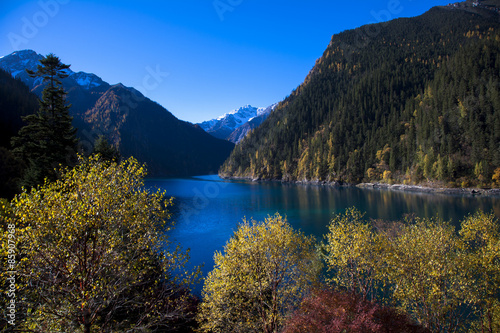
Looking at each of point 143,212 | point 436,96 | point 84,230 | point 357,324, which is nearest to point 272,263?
point 357,324

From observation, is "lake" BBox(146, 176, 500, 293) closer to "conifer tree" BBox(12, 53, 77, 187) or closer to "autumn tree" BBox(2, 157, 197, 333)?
"conifer tree" BBox(12, 53, 77, 187)

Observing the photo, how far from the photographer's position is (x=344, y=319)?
Result: 38.7ft

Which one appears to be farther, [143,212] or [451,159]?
[451,159]

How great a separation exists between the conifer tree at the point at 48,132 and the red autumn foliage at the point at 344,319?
34738 millimetres

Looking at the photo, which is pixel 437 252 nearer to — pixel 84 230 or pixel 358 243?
pixel 358 243

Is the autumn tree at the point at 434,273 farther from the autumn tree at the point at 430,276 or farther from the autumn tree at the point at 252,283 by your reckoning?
the autumn tree at the point at 252,283

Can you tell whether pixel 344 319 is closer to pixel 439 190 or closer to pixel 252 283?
pixel 252 283

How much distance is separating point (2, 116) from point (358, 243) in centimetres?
10581

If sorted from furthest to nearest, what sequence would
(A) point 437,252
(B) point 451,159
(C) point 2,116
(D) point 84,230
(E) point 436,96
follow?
(E) point 436,96, (B) point 451,159, (C) point 2,116, (A) point 437,252, (D) point 84,230

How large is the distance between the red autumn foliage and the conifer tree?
34.7 meters

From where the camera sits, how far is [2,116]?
76.7 meters

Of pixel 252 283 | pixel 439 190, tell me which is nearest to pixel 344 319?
pixel 252 283

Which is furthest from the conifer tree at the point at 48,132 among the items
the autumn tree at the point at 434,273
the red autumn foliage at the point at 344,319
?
the autumn tree at the point at 434,273

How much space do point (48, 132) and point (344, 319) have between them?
133 feet
